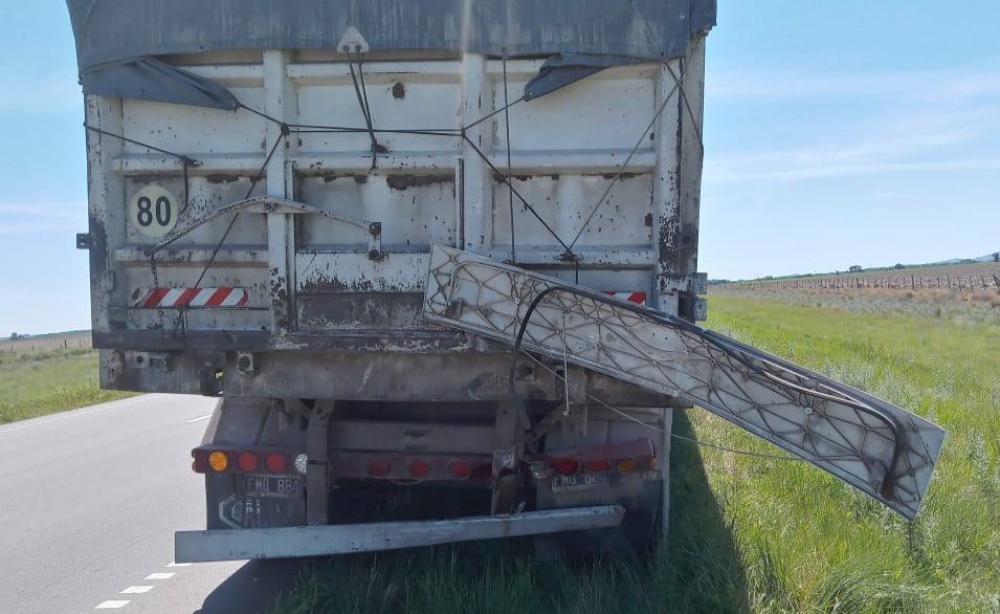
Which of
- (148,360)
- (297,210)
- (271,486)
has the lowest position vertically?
(271,486)

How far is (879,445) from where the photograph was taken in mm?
3908

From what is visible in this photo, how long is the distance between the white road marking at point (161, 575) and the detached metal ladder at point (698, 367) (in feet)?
9.31

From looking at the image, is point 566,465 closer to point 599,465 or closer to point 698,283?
point 599,465

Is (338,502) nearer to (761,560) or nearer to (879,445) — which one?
(761,560)

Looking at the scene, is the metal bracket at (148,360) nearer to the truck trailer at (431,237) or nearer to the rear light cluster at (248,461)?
the truck trailer at (431,237)

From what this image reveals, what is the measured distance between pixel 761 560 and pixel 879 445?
116 centimetres

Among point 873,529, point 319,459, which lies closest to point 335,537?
point 319,459

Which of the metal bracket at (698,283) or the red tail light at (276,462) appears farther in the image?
the red tail light at (276,462)

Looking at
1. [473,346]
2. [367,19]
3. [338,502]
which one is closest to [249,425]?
[338,502]

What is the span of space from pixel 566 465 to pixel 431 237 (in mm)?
1313

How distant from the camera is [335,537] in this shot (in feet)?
14.6

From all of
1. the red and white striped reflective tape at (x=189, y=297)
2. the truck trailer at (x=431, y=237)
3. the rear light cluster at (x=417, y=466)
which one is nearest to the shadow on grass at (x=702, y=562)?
the truck trailer at (x=431, y=237)

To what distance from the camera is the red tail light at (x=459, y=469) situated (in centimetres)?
474

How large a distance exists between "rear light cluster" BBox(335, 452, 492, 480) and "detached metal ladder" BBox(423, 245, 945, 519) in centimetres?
86
